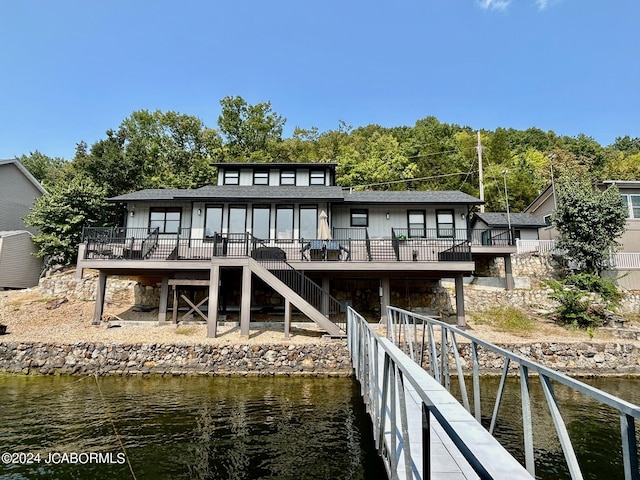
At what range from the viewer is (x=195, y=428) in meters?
7.06

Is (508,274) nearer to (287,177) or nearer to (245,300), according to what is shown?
(287,177)

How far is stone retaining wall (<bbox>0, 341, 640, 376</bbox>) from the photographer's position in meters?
11.2

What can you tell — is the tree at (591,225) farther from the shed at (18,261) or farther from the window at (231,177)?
the shed at (18,261)

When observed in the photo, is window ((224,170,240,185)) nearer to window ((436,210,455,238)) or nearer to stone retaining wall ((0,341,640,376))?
stone retaining wall ((0,341,640,376))

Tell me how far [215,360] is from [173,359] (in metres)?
1.42

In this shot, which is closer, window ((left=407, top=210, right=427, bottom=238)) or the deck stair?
the deck stair

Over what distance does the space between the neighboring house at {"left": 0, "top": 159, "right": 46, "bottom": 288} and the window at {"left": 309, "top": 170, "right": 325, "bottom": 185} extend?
19016 mm

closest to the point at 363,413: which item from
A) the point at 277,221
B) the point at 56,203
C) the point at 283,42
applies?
the point at 277,221

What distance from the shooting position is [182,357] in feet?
37.5

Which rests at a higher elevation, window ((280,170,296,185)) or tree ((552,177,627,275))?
window ((280,170,296,185))

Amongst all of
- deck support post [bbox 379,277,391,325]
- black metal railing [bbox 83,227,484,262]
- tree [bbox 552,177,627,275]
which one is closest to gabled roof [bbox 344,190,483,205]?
black metal railing [bbox 83,227,484,262]

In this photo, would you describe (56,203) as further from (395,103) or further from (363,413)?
(395,103)

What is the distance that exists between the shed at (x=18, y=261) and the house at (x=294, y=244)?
31.0 feet

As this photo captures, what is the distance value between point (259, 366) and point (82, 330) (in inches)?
308
